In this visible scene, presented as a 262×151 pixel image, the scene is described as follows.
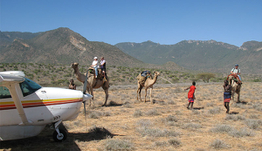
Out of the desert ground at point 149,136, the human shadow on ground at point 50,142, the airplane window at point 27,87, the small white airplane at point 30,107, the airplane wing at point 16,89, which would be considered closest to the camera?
the airplane wing at point 16,89

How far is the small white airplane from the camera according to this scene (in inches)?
231

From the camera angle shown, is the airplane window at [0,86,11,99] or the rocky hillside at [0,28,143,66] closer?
the airplane window at [0,86,11,99]

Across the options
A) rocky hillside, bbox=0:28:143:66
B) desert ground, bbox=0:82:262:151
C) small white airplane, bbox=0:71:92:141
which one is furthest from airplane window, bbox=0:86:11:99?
rocky hillside, bbox=0:28:143:66

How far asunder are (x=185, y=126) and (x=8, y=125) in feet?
21.5

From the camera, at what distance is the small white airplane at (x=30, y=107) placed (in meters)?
5.86

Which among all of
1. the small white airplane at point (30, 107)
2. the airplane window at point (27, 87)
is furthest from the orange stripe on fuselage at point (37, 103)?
the airplane window at point (27, 87)

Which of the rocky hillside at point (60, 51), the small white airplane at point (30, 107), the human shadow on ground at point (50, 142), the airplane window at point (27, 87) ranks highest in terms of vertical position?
the rocky hillside at point (60, 51)

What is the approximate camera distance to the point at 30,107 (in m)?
6.10

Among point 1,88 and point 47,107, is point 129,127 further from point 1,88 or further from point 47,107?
point 1,88

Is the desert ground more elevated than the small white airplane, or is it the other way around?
the small white airplane

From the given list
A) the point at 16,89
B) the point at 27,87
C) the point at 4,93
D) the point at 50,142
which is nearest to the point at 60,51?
the point at 50,142

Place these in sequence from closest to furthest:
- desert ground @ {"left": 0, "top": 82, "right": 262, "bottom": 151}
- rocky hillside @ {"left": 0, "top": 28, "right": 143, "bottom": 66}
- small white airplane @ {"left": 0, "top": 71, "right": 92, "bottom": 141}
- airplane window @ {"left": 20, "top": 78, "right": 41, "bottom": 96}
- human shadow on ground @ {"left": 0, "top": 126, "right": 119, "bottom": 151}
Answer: small white airplane @ {"left": 0, "top": 71, "right": 92, "bottom": 141}
airplane window @ {"left": 20, "top": 78, "right": 41, "bottom": 96}
human shadow on ground @ {"left": 0, "top": 126, "right": 119, "bottom": 151}
desert ground @ {"left": 0, "top": 82, "right": 262, "bottom": 151}
rocky hillside @ {"left": 0, "top": 28, "right": 143, "bottom": 66}

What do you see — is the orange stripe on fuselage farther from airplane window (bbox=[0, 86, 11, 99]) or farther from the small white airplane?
airplane window (bbox=[0, 86, 11, 99])

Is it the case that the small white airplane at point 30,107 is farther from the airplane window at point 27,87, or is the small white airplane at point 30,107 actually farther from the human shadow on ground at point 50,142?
the human shadow on ground at point 50,142
